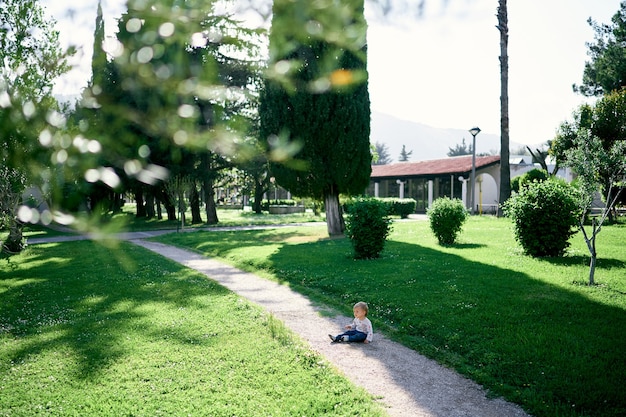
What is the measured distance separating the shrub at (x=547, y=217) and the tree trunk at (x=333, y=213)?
908 cm

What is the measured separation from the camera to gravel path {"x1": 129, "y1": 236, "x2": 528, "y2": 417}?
175 inches

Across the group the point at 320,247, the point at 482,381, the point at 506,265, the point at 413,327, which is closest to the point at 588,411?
the point at 482,381

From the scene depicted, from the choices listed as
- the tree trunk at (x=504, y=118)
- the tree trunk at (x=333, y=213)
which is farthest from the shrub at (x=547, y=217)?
the tree trunk at (x=504, y=118)

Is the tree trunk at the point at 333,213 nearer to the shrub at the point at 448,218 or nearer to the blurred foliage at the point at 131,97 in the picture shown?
the shrub at the point at 448,218

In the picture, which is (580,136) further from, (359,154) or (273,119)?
(273,119)

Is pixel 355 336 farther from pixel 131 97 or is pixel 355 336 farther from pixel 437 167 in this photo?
pixel 437 167

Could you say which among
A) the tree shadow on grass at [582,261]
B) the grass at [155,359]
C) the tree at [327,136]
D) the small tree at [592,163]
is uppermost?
the tree at [327,136]

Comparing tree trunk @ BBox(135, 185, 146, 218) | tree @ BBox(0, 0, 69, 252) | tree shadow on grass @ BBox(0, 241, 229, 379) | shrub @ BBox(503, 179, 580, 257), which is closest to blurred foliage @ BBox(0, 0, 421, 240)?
tree @ BBox(0, 0, 69, 252)

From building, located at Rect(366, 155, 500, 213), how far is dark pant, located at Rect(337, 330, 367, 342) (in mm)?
30921

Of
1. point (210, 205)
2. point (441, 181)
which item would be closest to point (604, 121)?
point (441, 181)

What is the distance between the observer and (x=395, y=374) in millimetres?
5309

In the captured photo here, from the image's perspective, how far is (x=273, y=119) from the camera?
1919cm

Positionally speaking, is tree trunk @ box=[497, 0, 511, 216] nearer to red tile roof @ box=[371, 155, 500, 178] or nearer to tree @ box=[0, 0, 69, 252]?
red tile roof @ box=[371, 155, 500, 178]

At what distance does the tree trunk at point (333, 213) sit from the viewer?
2017cm
